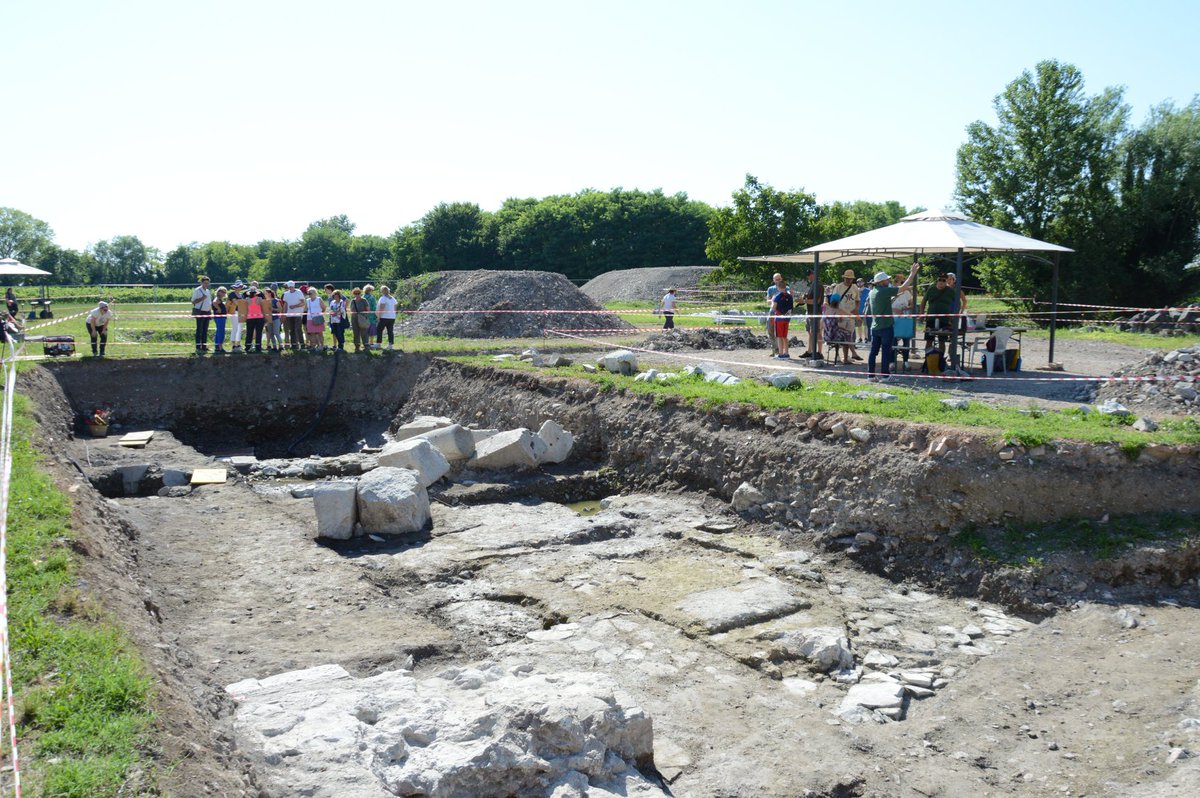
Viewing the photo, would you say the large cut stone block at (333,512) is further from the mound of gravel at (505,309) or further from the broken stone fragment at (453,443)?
the mound of gravel at (505,309)

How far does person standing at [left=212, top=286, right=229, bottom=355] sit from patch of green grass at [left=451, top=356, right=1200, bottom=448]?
994 centimetres

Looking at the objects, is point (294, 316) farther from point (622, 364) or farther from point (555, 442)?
point (555, 442)

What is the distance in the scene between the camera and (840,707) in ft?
21.9

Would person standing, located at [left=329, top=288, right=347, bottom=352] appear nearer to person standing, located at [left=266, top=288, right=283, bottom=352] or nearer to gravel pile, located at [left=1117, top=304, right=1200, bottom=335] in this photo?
person standing, located at [left=266, top=288, right=283, bottom=352]

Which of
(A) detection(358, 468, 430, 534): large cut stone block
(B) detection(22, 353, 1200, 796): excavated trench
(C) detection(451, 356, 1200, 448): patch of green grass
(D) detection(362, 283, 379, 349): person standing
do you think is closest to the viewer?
(B) detection(22, 353, 1200, 796): excavated trench

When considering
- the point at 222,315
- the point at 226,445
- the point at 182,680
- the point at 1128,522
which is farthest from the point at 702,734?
the point at 222,315

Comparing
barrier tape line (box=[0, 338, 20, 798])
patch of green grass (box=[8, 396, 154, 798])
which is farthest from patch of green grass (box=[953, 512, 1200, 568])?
barrier tape line (box=[0, 338, 20, 798])

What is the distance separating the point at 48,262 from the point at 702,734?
82.2 meters

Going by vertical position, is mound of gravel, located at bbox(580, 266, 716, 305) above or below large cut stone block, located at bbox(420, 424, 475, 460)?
above

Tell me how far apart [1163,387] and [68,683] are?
13.6m

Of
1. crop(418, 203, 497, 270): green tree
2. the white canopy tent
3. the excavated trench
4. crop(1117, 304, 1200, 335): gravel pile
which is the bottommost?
the excavated trench

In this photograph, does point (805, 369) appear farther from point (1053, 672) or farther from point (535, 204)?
point (535, 204)

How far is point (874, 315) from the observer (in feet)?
48.1

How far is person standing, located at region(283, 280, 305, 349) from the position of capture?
818 inches
